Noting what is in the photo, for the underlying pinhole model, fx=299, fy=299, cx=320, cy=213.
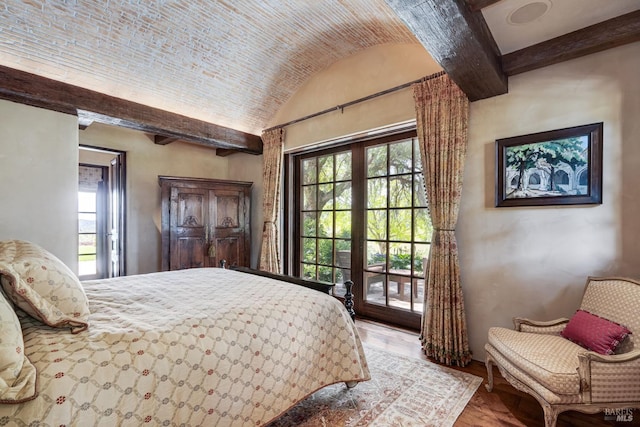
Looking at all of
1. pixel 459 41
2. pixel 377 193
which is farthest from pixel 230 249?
pixel 459 41

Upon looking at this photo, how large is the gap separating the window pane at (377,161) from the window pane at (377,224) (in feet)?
1.52

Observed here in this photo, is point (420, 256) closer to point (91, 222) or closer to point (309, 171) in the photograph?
point (309, 171)

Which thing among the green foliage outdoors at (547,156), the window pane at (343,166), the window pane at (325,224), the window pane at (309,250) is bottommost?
the window pane at (309,250)

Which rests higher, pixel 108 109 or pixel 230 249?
pixel 108 109

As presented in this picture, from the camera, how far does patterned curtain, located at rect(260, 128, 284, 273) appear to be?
14.3ft

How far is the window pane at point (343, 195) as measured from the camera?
385 cm

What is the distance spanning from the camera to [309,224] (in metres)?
4.36

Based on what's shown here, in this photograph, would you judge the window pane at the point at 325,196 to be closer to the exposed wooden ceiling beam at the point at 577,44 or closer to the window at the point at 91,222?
the exposed wooden ceiling beam at the point at 577,44

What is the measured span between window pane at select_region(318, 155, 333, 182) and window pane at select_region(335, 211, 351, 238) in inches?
20.8

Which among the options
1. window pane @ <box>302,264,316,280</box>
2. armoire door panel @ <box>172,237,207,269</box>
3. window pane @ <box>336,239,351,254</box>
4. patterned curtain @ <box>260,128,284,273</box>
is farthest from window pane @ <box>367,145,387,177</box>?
armoire door panel @ <box>172,237,207,269</box>

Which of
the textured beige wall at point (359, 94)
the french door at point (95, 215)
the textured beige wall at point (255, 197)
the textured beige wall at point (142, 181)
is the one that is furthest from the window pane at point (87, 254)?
the textured beige wall at point (359, 94)

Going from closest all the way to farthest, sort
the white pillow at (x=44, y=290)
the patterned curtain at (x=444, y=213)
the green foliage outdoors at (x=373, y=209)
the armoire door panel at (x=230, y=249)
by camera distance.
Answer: the white pillow at (x=44, y=290), the patterned curtain at (x=444, y=213), the green foliage outdoors at (x=373, y=209), the armoire door panel at (x=230, y=249)

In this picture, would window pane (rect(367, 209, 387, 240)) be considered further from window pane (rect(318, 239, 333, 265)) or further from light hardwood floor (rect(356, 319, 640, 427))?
light hardwood floor (rect(356, 319, 640, 427))

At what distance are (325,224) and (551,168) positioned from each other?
8.36ft
